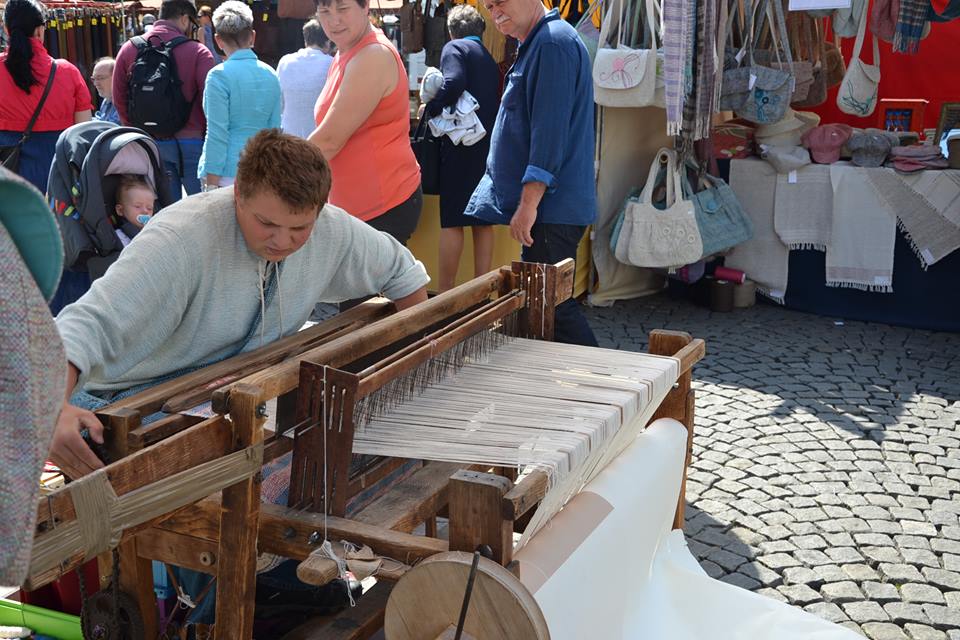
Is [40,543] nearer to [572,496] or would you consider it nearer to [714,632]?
[572,496]

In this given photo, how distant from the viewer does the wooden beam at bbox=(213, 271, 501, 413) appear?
172 centimetres

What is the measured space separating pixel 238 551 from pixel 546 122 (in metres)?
2.43

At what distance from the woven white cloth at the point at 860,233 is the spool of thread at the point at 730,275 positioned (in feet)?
1.76

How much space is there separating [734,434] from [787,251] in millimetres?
2233

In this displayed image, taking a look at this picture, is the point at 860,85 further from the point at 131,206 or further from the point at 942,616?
the point at 131,206

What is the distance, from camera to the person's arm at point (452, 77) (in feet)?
16.8

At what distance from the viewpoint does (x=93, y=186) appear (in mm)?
3369

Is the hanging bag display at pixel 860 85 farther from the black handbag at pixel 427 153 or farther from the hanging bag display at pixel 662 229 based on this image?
the black handbag at pixel 427 153

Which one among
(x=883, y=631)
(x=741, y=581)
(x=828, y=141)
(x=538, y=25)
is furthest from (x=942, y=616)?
(x=828, y=141)

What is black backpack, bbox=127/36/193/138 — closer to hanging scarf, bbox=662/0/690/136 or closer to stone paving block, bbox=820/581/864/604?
hanging scarf, bbox=662/0/690/136

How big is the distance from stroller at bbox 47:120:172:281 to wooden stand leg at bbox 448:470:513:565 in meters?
2.23

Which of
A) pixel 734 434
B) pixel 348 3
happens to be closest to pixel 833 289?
pixel 734 434

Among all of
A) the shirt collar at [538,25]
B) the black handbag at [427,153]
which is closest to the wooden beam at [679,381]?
the shirt collar at [538,25]

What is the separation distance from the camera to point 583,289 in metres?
6.08
